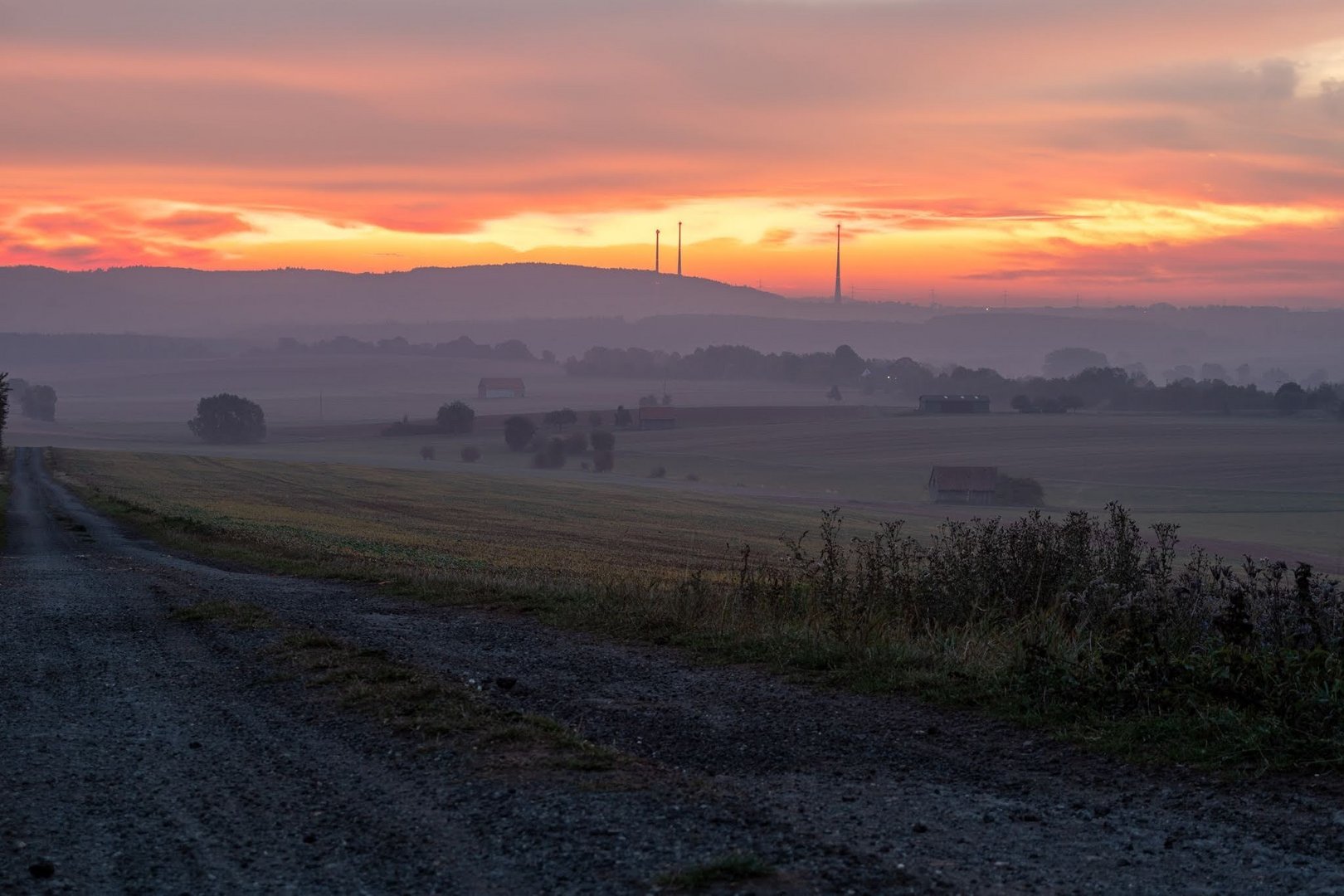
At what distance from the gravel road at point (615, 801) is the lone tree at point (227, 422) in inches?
5380

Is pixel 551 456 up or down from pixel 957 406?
down

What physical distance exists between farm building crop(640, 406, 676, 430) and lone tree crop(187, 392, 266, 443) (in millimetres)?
45708

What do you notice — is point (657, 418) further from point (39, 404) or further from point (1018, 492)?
point (39, 404)

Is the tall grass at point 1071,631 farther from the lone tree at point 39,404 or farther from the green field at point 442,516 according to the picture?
the lone tree at point 39,404

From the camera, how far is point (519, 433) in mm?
129000

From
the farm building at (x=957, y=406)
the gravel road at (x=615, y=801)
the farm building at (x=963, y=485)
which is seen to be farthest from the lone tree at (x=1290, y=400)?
the gravel road at (x=615, y=801)

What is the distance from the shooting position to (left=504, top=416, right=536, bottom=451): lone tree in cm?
12825

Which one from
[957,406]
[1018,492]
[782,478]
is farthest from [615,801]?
[957,406]

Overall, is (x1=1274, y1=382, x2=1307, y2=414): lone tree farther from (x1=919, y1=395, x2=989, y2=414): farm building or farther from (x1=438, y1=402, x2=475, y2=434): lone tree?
(x1=438, y1=402, x2=475, y2=434): lone tree

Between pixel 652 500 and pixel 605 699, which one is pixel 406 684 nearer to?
pixel 605 699

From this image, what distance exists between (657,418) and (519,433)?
76.8 ft

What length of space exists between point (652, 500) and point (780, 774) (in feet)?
234

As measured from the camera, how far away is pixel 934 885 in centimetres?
570

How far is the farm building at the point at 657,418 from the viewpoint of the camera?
476ft
